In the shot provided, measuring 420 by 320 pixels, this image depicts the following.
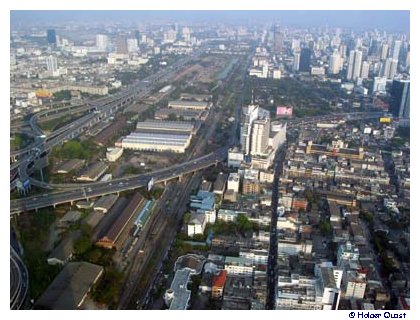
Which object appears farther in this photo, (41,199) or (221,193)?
(221,193)

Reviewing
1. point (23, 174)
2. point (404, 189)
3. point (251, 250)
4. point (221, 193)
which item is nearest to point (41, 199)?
point (23, 174)

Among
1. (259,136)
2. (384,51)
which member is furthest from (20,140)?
(384,51)

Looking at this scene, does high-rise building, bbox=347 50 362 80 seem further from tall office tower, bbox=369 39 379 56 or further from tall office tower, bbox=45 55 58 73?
tall office tower, bbox=45 55 58 73

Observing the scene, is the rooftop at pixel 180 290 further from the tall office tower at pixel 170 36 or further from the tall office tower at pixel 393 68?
the tall office tower at pixel 170 36

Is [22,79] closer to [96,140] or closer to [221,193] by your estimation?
[96,140]

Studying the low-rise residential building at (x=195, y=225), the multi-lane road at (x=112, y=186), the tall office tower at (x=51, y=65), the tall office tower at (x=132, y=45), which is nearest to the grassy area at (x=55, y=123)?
the multi-lane road at (x=112, y=186)

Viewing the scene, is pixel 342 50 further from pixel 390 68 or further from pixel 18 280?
pixel 18 280

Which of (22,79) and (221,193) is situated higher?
(22,79)
